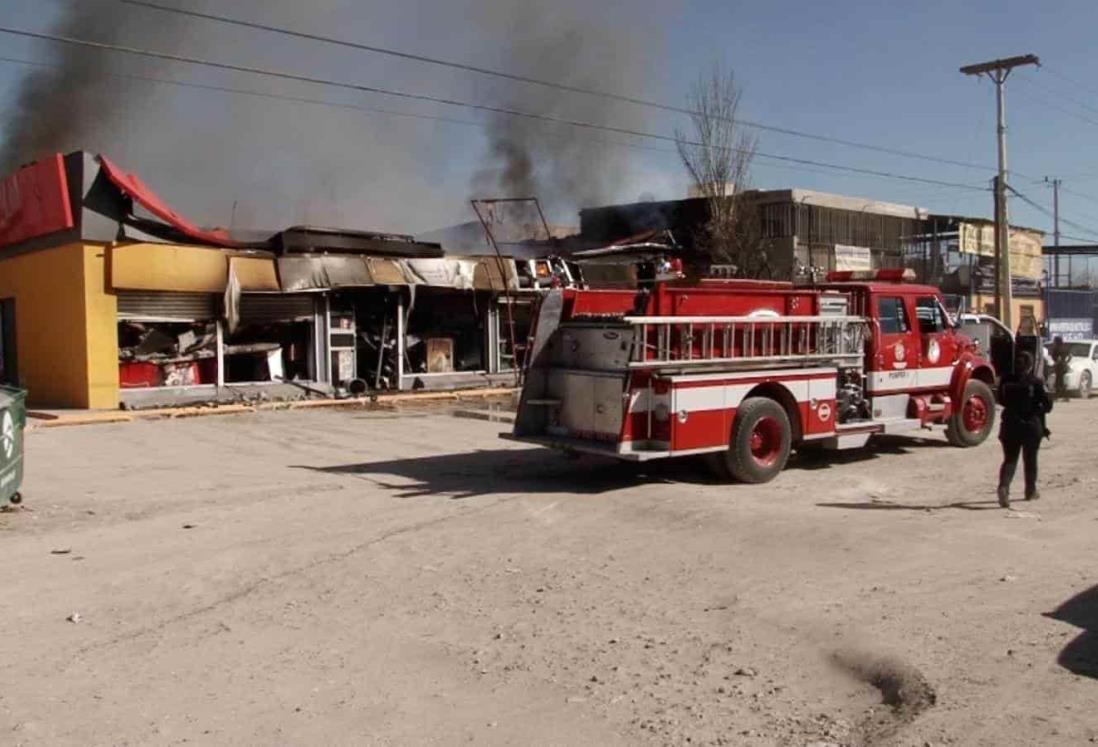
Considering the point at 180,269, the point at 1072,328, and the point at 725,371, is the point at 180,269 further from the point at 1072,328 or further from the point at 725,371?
the point at 1072,328

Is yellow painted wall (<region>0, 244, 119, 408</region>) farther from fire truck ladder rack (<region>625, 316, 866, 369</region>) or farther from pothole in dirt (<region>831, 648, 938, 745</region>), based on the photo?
pothole in dirt (<region>831, 648, 938, 745</region>)

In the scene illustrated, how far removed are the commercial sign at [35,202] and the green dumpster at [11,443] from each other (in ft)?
29.9

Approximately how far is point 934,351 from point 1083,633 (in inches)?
313

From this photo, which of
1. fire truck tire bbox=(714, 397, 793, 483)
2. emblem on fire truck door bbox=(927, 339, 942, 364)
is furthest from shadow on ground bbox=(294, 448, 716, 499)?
emblem on fire truck door bbox=(927, 339, 942, 364)

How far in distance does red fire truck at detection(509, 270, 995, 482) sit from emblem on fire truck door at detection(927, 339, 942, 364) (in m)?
0.22

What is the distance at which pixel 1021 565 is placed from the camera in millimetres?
6754

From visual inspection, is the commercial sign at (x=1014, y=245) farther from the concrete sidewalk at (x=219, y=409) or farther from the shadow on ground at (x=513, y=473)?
the shadow on ground at (x=513, y=473)

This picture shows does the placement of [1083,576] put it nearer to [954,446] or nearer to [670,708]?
[670,708]

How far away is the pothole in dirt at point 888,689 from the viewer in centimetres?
420

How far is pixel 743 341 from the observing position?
34.3 ft

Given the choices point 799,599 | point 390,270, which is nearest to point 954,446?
point 799,599

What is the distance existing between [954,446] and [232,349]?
1294 cm

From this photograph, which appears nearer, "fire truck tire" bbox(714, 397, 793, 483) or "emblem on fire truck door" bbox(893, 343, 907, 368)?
"fire truck tire" bbox(714, 397, 793, 483)

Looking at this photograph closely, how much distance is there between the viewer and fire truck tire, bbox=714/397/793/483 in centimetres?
1030
